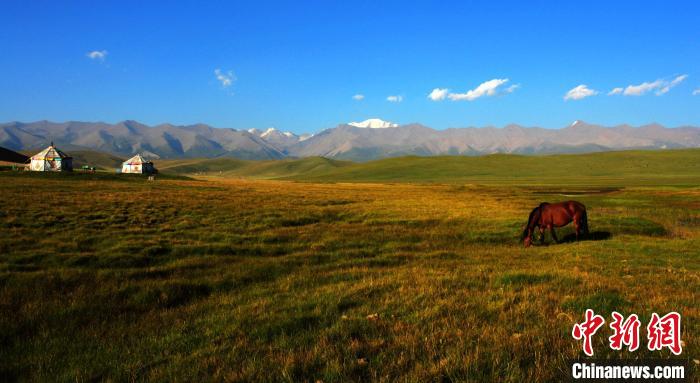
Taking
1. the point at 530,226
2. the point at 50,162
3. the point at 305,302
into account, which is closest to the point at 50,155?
the point at 50,162

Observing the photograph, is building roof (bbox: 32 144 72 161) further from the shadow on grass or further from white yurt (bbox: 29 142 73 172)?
the shadow on grass

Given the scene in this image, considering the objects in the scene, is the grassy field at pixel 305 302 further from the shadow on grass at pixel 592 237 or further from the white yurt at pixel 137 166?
the white yurt at pixel 137 166

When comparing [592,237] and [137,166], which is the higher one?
[137,166]

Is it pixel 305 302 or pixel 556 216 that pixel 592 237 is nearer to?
pixel 556 216

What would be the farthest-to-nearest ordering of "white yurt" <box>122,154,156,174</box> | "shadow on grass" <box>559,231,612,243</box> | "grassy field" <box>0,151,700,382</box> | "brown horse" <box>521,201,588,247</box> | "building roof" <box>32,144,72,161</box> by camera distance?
"white yurt" <box>122,154,156,174</box>, "building roof" <box>32,144,72,161</box>, "shadow on grass" <box>559,231,612,243</box>, "brown horse" <box>521,201,588,247</box>, "grassy field" <box>0,151,700,382</box>

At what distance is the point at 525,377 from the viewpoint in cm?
552

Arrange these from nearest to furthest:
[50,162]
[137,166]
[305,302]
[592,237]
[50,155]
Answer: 1. [305,302]
2. [592,237]
3. [50,162]
4. [50,155]
5. [137,166]

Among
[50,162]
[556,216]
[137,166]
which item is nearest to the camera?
[556,216]

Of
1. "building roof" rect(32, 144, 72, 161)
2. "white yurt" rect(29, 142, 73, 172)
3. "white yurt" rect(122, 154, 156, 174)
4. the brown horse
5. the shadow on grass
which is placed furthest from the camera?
"white yurt" rect(122, 154, 156, 174)

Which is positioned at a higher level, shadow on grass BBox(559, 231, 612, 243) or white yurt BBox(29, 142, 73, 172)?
white yurt BBox(29, 142, 73, 172)

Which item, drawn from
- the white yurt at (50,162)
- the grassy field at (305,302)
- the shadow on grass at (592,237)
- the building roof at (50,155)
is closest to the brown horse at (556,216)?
the shadow on grass at (592,237)

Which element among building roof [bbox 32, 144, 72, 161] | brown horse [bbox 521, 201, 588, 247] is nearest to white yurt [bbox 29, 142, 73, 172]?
building roof [bbox 32, 144, 72, 161]

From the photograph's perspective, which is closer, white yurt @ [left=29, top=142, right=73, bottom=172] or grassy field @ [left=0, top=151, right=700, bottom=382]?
grassy field @ [left=0, top=151, right=700, bottom=382]

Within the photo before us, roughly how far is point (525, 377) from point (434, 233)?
66.9ft
